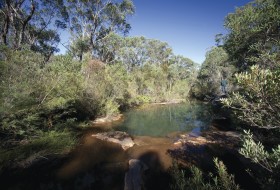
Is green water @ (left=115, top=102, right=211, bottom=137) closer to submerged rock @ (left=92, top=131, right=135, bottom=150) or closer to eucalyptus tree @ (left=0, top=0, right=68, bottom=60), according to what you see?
submerged rock @ (left=92, top=131, right=135, bottom=150)

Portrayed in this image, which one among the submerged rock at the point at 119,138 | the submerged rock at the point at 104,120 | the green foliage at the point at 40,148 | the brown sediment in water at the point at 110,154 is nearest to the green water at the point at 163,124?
the submerged rock at the point at 104,120

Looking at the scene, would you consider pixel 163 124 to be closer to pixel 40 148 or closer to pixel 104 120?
pixel 104 120

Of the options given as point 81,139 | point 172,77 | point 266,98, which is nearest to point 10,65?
→ point 81,139

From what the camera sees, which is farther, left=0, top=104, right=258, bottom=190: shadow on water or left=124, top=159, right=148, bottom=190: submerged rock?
left=0, top=104, right=258, bottom=190: shadow on water

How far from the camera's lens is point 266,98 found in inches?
117

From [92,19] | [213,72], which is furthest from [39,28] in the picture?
[213,72]

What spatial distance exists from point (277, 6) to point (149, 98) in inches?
1104

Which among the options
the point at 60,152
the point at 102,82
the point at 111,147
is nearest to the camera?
the point at 60,152

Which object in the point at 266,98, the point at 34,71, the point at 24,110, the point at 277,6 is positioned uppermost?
the point at 277,6

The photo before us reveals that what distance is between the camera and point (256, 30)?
39.9 feet

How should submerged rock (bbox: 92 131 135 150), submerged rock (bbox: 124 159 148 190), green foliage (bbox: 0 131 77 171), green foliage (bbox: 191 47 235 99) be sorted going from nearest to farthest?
submerged rock (bbox: 124 159 148 190)
green foliage (bbox: 0 131 77 171)
submerged rock (bbox: 92 131 135 150)
green foliage (bbox: 191 47 235 99)

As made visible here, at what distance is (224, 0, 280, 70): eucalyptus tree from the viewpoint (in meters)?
11.4

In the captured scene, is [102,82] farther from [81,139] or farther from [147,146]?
[147,146]

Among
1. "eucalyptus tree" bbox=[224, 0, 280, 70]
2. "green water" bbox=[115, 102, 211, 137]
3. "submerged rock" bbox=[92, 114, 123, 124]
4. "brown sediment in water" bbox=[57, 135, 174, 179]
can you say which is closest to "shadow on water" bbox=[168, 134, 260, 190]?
"brown sediment in water" bbox=[57, 135, 174, 179]
